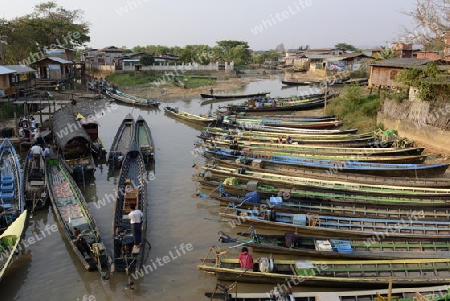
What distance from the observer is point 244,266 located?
9.38 m

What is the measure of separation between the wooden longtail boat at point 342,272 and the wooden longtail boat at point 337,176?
17.2 feet

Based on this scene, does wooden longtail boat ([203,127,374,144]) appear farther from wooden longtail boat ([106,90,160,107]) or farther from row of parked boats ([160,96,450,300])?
wooden longtail boat ([106,90,160,107])

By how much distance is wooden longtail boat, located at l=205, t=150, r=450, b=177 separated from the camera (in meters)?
15.4

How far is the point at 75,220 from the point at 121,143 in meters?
10.7

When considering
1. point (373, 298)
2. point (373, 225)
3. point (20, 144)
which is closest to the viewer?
point (373, 298)

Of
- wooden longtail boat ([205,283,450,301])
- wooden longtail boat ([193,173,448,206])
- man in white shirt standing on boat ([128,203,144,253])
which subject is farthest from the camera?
wooden longtail boat ([193,173,448,206])

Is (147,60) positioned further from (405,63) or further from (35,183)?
(35,183)

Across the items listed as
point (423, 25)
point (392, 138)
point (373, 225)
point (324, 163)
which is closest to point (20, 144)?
point (324, 163)

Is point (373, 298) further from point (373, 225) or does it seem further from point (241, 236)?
point (241, 236)

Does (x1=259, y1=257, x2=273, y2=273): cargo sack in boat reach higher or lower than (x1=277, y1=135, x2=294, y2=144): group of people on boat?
lower

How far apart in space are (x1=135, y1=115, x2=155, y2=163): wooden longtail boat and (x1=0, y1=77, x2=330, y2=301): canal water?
753mm

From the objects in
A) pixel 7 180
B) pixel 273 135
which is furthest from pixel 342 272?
pixel 273 135

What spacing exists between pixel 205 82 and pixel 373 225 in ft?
141

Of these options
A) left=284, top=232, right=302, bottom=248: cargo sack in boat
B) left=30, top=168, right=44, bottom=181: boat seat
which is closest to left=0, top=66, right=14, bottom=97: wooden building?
left=30, top=168, right=44, bottom=181: boat seat
